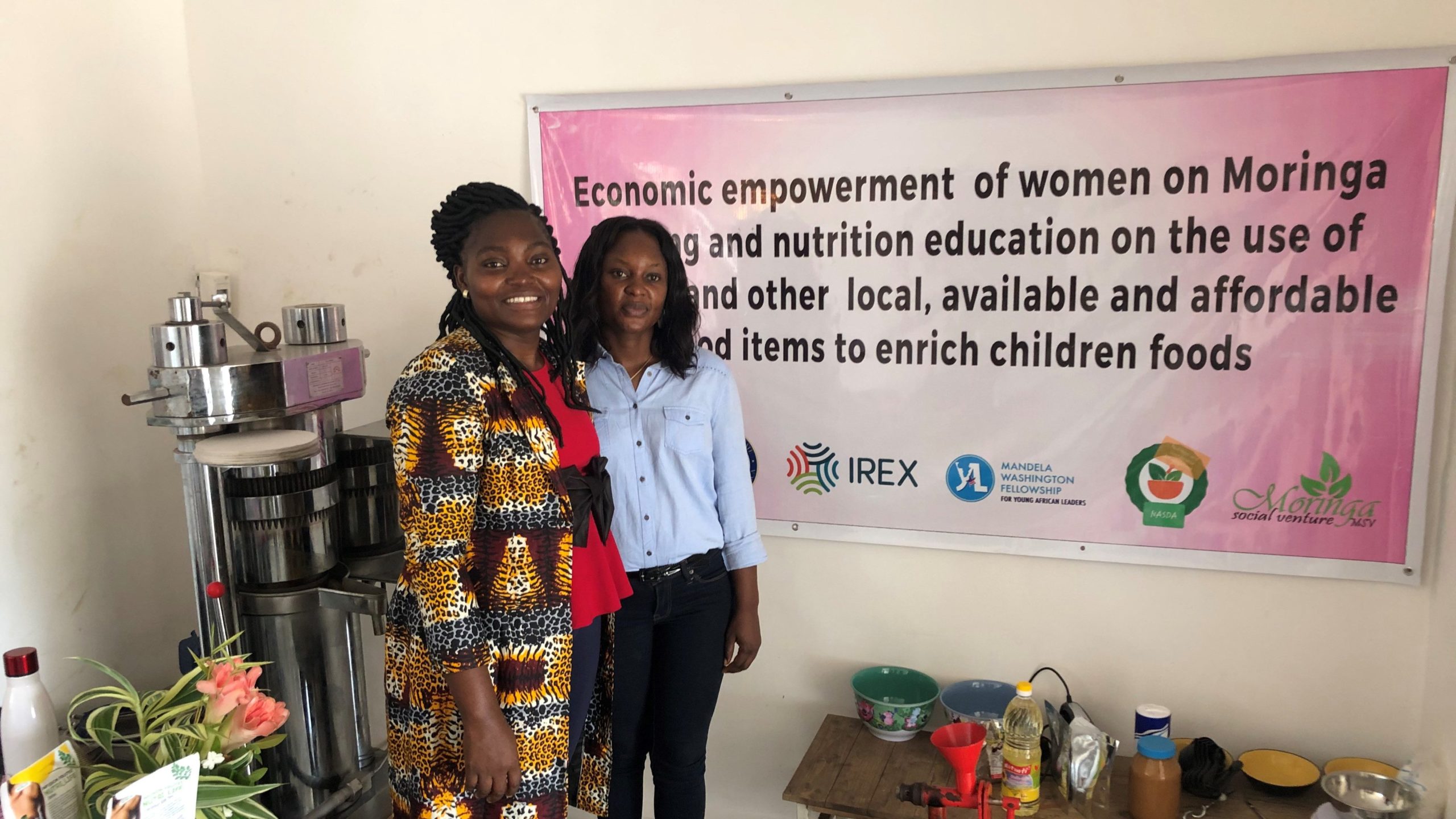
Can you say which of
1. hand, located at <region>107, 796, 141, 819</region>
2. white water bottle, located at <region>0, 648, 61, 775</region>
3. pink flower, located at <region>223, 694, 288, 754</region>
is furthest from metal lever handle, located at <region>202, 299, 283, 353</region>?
hand, located at <region>107, 796, 141, 819</region>

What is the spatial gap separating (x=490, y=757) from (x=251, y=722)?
0.97 feet

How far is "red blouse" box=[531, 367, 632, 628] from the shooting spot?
1.42 m

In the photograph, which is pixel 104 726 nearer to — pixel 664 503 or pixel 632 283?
pixel 664 503

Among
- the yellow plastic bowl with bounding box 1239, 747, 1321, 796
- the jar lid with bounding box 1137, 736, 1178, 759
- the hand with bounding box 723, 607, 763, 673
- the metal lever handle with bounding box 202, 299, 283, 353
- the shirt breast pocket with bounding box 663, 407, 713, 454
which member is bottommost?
the yellow plastic bowl with bounding box 1239, 747, 1321, 796

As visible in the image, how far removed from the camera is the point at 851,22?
184 cm

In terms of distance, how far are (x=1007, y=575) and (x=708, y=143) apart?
104 cm

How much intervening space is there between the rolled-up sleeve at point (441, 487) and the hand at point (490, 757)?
0.08 m

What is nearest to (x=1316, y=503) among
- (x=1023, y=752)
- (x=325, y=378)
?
(x=1023, y=752)

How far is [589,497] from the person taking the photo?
56.2 inches

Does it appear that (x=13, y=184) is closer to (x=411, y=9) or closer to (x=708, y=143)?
(x=411, y=9)

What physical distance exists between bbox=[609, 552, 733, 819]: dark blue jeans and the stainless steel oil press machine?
0.43 metres

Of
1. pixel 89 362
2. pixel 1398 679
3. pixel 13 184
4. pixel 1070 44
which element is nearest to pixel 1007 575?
pixel 1398 679

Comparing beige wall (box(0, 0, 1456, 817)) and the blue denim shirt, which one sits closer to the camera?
the blue denim shirt

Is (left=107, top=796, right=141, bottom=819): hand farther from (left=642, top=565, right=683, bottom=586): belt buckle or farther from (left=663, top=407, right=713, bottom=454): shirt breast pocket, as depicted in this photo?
(left=663, top=407, right=713, bottom=454): shirt breast pocket
